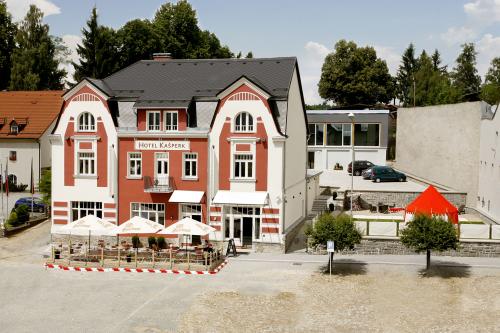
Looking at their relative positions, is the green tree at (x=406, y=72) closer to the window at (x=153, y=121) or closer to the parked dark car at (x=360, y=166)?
the parked dark car at (x=360, y=166)

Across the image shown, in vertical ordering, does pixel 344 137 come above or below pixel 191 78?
below

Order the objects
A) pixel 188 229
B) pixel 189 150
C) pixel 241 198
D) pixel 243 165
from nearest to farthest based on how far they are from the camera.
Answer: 1. pixel 188 229
2. pixel 241 198
3. pixel 243 165
4. pixel 189 150

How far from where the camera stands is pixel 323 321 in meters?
22.9

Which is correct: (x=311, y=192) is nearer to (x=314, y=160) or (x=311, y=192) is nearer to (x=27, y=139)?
(x=314, y=160)

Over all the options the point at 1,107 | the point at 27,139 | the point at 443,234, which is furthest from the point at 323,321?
the point at 1,107

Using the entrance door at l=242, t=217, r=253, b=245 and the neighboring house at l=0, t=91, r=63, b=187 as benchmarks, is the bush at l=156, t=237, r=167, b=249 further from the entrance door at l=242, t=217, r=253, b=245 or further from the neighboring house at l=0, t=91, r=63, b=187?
the neighboring house at l=0, t=91, r=63, b=187

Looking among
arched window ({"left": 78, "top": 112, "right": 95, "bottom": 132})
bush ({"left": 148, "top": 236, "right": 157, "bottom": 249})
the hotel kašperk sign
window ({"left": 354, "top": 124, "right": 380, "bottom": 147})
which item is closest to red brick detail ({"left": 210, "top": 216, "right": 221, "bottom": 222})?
bush ({"left": 148, "top": 236, "right": 157, "bottom": 249})

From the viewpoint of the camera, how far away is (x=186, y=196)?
36.3 metres

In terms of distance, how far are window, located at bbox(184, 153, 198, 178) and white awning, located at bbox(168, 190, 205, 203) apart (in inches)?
43.0

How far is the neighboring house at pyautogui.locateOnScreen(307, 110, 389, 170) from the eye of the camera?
64312 mm

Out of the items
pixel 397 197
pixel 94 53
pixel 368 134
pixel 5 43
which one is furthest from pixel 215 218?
pixel 5 43

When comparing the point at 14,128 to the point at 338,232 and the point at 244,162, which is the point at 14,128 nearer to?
the point at 244,162

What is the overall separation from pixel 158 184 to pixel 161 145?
240cm

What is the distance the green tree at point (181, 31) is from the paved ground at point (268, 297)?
5182 cm
